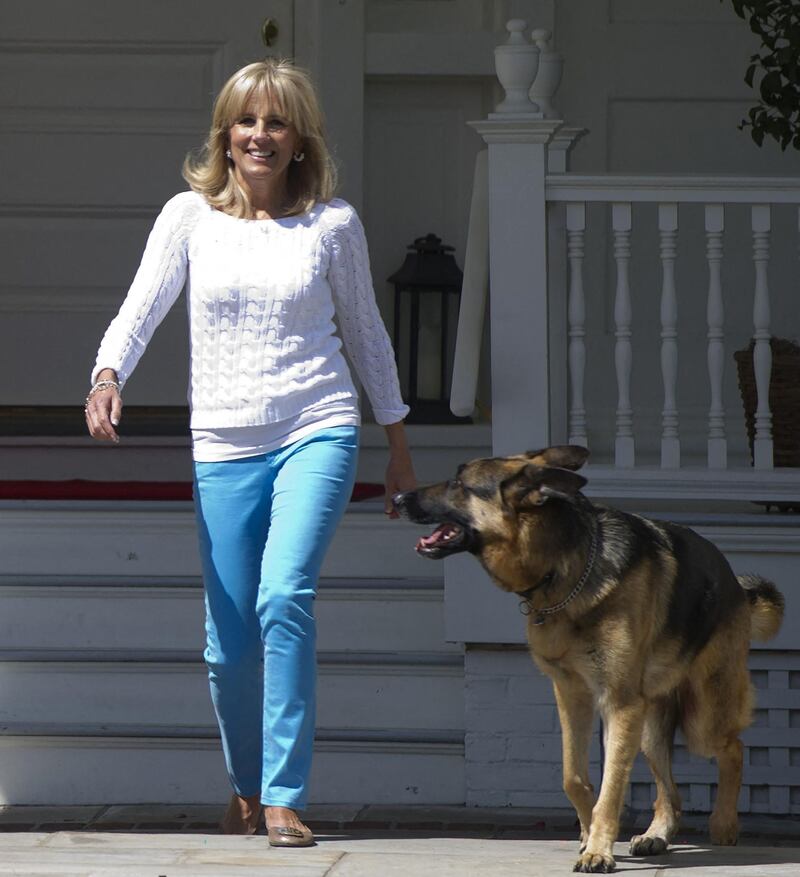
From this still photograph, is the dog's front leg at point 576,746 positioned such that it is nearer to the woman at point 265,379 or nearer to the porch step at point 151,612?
the woman at point 265,379

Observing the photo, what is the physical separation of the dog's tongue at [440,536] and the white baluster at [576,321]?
1299 mm

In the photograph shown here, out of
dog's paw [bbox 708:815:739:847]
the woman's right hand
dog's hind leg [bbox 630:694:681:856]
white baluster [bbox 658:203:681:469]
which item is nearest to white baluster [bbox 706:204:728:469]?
white baluster [bbox 658:203:681:469]

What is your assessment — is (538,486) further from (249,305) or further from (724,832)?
(724,832)

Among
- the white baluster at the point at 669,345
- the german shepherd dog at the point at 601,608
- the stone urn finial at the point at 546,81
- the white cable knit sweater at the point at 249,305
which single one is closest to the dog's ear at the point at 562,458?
the german shepherd dog at the point at 601,608

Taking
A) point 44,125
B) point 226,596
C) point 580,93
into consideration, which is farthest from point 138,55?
point 226,596

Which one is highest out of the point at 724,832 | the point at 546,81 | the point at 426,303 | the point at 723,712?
the point at 546,81

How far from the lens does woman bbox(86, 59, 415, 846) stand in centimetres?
354

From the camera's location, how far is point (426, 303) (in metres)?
6.51

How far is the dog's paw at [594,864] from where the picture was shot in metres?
3.43

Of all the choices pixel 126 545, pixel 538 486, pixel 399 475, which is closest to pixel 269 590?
pixel 399 475

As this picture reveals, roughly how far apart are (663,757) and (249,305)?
57.5 inches

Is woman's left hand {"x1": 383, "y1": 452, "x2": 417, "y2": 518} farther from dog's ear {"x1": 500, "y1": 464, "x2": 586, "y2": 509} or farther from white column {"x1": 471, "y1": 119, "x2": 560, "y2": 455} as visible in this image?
white column {"x1": 471, "y1": 119, "x2": 560, "y2": 455}

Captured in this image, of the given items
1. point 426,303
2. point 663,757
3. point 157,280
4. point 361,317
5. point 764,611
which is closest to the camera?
point 157,280

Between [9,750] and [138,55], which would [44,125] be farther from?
[9,750]
